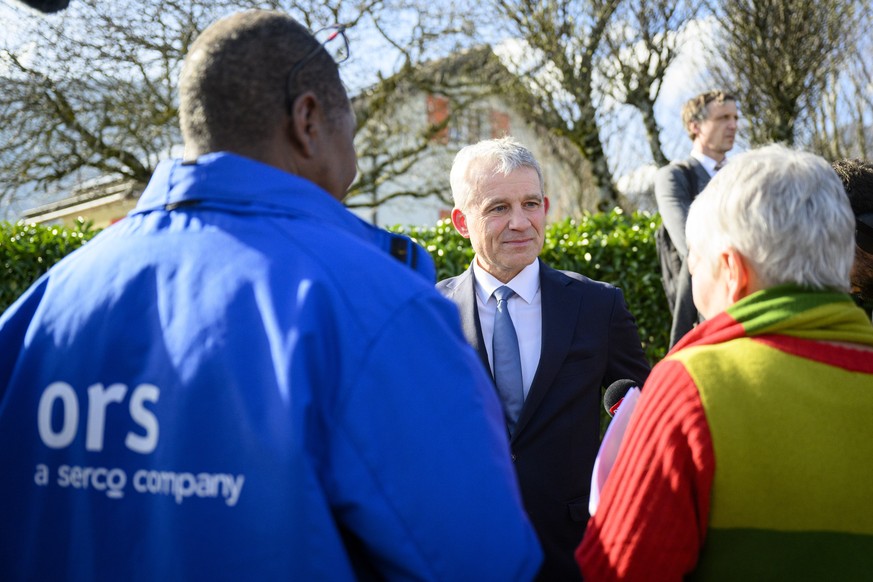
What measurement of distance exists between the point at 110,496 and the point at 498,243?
A: 216 cm

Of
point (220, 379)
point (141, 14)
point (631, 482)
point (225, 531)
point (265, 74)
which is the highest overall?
point (141, 14)

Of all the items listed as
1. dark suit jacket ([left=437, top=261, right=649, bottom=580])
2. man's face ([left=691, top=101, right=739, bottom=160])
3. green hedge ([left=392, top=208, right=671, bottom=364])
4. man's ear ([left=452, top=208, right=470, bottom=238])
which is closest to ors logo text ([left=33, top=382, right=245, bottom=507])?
dark suit jacket ([left=437, top=261, right=649, bottom=580])

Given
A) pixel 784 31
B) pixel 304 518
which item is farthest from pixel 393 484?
pixel 784 31

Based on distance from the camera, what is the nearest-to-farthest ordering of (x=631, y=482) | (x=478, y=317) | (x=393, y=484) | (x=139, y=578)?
(x=393, y=484), (x=139, y=578), (x=631, y=482), (x=478, y=317)

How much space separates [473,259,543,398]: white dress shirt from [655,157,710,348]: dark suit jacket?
7.66 ft

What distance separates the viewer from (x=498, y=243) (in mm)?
3514

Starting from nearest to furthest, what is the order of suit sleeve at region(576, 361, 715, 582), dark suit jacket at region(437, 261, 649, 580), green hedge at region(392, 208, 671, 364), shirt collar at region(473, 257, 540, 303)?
suit sleeve at region(576, 361, 715, 582) → dark suit jacket at region(437, 261, 649, 580) → shirt collar at region(473, 257, 540, 303) → green hedge at region(392, 208, 671, 364)

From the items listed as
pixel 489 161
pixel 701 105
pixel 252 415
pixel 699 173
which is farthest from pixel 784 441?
pixel 701 105

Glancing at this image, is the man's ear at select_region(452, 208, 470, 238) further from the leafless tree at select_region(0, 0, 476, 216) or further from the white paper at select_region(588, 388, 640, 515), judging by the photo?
the leafless tree at select_region(0, 0, 476, 216)

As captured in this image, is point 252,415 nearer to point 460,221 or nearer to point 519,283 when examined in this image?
point 519,283

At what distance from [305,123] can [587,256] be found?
18.9 ft

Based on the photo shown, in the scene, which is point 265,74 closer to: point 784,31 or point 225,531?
point 225,531

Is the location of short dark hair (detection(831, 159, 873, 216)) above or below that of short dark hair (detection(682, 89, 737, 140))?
below

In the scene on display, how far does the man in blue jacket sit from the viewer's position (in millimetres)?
1487
